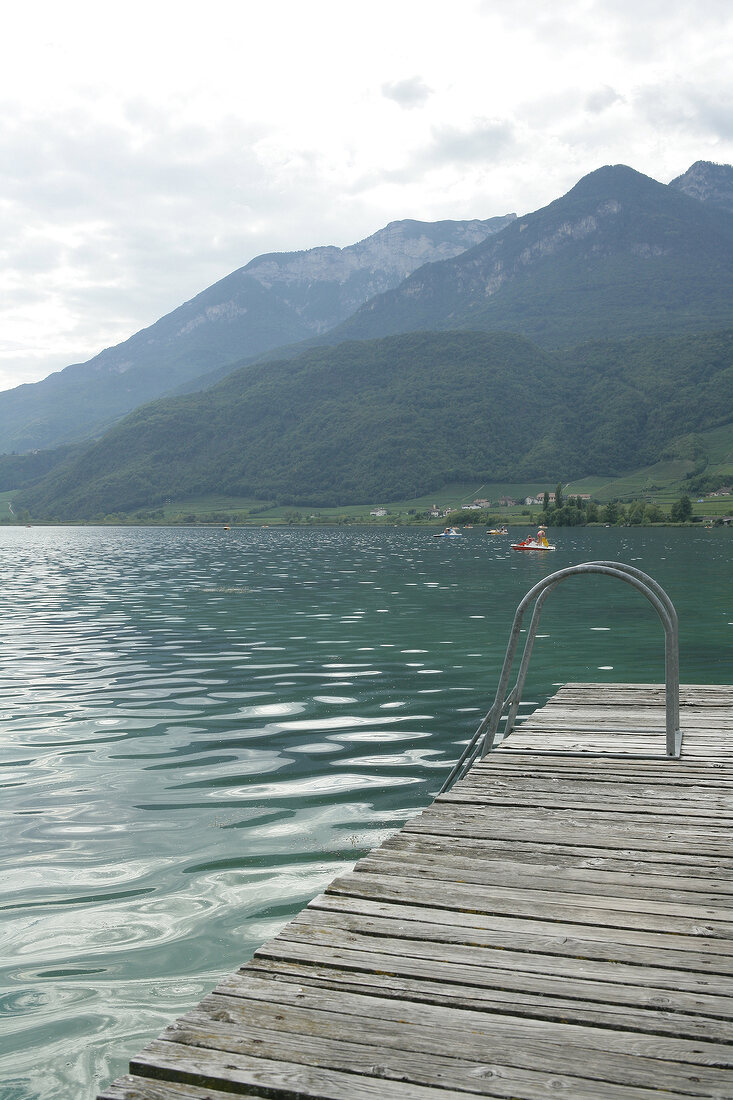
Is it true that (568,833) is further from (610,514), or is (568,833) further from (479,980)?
(610,514)

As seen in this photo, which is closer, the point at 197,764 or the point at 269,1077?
the point at 269,1077

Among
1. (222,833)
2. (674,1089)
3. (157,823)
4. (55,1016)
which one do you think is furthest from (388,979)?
(157,823)

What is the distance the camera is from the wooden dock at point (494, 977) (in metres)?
3.01

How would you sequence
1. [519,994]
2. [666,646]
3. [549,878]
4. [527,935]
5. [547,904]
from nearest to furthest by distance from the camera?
[519,994] < [527,935] < [547,904] < [549,878] < [666,646]

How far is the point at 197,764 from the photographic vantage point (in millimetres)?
10969

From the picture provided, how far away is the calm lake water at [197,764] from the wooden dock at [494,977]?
163 cm

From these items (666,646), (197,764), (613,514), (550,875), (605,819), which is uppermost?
(613,514)

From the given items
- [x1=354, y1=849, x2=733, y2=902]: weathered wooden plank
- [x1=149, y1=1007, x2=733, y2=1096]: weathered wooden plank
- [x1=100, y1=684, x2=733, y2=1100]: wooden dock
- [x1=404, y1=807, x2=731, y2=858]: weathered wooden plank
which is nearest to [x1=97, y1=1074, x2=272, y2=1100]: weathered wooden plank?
[x1=100, y1=684, x2=733, y2=1100]: wooden dock

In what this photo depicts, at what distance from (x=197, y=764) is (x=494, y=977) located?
781 centimetres

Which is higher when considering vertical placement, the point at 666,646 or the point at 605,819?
the point at 666,646

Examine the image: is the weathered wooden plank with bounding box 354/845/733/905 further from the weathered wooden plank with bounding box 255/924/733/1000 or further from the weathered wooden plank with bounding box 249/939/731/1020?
the weathered wooden plank with bounding box 249/939/731/1020

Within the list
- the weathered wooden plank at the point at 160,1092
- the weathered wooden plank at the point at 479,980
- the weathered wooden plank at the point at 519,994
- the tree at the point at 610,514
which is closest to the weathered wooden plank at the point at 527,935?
the weathered wooden plank at the point at 479,980

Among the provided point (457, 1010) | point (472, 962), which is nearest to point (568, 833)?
point (472, 962)

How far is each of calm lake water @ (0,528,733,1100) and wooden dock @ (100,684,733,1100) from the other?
1.63m
